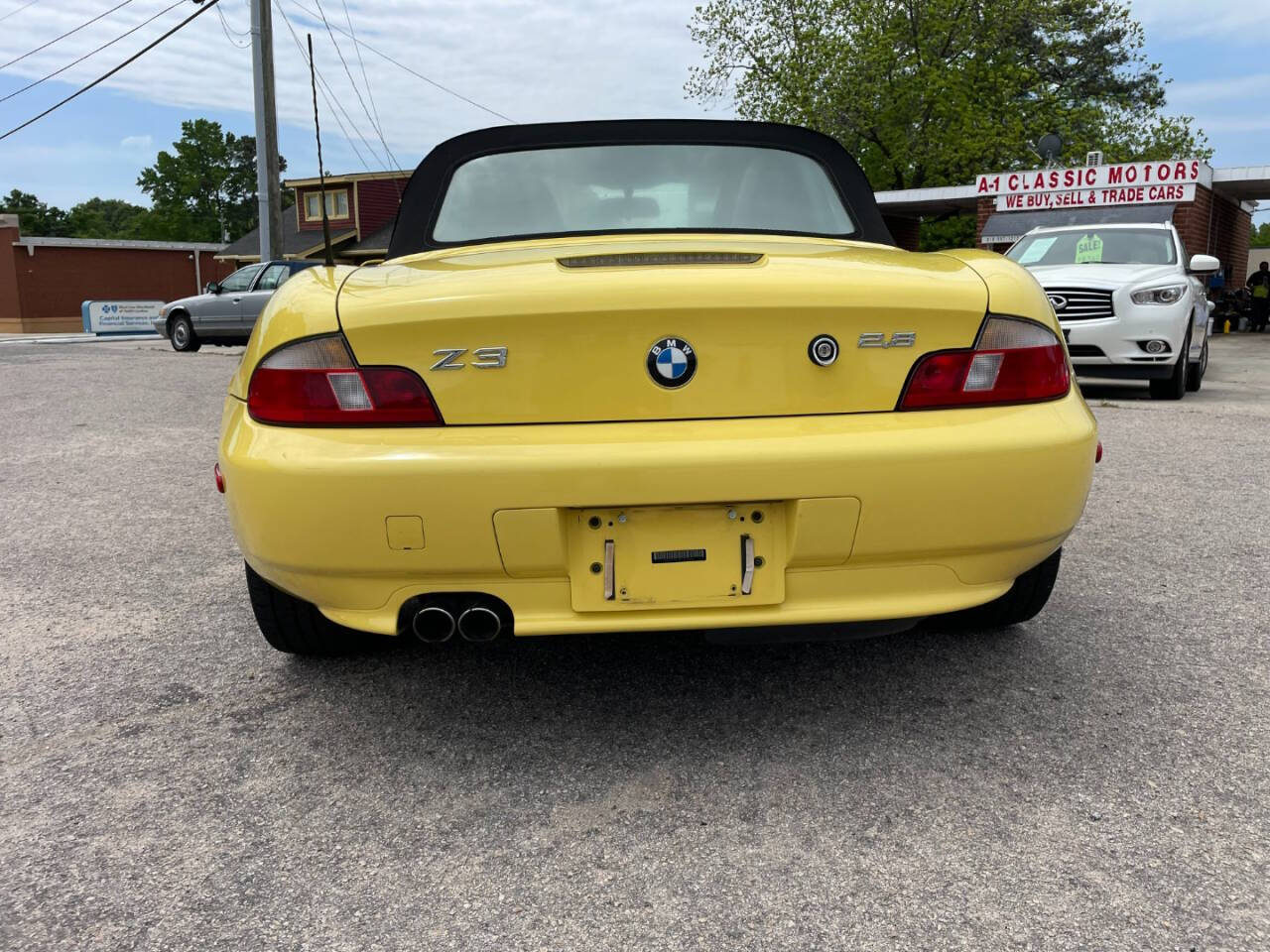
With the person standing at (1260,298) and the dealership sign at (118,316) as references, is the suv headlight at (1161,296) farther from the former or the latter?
the dealership sign at (118,316)

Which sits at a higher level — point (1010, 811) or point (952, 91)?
point (952, 91)

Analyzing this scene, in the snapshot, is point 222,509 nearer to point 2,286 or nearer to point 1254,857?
point 1254,857

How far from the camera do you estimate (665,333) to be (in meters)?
2.15

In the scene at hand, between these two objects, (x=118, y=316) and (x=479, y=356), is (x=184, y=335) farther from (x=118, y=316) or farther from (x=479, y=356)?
(x=479, y=356)

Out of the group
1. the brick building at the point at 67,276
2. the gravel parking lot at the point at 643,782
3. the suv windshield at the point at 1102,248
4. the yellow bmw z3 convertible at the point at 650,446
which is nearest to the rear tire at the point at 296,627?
the gravel parking lot at the point at 643,782

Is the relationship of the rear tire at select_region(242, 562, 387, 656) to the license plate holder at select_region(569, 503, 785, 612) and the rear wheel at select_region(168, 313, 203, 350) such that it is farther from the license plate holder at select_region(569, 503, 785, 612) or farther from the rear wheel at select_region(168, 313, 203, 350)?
the rear wheel at select_region(168, 313, 203, 350)

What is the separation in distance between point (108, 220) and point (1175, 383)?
11406cm

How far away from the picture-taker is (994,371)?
2277mm

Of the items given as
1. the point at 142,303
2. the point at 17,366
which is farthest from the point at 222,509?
the point at 142,303

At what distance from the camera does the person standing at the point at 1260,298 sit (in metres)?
23.4

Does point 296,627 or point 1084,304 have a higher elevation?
point 1084,304

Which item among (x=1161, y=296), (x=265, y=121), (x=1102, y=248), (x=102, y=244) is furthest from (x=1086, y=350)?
(x=102, y=244)

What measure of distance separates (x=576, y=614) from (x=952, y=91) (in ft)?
115

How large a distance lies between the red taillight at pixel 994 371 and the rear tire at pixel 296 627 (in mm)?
1543
